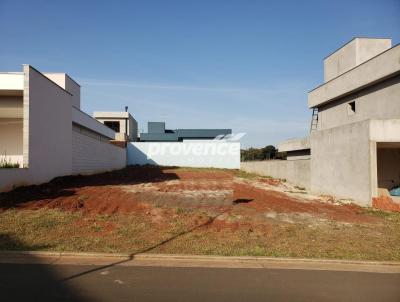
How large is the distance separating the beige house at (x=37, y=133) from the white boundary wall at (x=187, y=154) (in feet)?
56.8

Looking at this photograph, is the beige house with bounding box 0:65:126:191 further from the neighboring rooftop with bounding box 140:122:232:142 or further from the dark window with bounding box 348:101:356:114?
the neighboring rooftop with bounding box 140:122:232:142

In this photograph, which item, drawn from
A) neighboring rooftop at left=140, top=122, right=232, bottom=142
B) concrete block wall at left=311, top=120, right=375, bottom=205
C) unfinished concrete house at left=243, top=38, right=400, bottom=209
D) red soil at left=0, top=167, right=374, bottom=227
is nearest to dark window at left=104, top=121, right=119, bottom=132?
neighboring rooftop at left=140, top=122, right=232, bottom=142

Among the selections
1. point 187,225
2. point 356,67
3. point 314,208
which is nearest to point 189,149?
point 356,67

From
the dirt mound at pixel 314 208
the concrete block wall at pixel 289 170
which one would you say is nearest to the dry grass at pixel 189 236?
the dirt mound at pixel 314 208

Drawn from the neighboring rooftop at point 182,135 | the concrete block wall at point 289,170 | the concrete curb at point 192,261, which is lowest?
the concrete curb at point 192,261

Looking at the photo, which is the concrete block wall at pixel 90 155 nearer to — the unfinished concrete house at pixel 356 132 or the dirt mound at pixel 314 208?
the dirt mound at pixel 314 208

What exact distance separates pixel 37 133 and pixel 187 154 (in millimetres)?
28275

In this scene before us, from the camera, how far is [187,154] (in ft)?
144

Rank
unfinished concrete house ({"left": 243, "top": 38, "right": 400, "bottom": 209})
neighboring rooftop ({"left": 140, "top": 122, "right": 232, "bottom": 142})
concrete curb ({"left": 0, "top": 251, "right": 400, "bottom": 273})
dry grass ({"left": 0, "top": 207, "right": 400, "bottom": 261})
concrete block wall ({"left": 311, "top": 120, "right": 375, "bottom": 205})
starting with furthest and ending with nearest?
1. neighboring rooftop ({"left": 140, "top": 122, "right": 232, "bottom": 142})
2. concrete block wall ({"left": 311, "top": 120, "right": 375, "bottom": 205})
3. unfinished concrete house ({"left": 243, "top": 38, "right": 400, "bottom": 209})
4. dry grass ({"left": 0, "top": 207, "right": 400, "bottom": 261})
5. concrete curb ({"left": 0, "top": 251, "right": 400, "bottom": 273})

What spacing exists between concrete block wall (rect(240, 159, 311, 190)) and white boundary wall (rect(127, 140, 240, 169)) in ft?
20.7

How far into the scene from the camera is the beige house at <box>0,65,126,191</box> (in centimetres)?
1514

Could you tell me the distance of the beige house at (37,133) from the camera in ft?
49.7

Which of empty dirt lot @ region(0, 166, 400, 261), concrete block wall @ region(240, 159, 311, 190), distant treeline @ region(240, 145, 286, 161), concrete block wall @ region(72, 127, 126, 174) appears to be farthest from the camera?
distant treeline @ region(240, 145, 286, 161)

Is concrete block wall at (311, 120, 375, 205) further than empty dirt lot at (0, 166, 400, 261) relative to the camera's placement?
Yes
